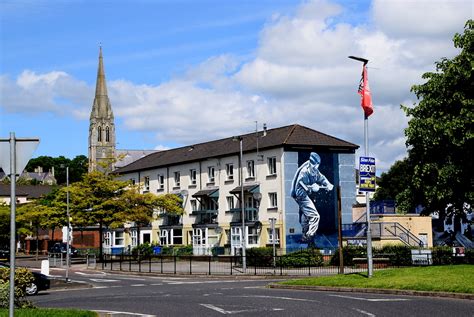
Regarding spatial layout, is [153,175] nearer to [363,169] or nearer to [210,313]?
[363,169]

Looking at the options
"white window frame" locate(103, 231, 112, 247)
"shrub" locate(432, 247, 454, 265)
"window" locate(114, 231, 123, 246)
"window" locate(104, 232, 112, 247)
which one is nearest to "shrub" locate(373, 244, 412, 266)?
"shrub" locate(432, 247, 454, 265)

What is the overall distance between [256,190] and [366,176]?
123 feet

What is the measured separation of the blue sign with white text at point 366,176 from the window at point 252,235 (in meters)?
37.5

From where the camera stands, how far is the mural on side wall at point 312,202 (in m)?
62.5

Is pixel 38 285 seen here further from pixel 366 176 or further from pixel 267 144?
pixel 267 144

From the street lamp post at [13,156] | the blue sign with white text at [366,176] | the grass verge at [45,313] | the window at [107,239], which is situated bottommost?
the grass verge at [45,313]

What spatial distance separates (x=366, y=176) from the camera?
1092 inches

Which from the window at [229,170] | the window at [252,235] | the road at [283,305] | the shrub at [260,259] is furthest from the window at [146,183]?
the road at [283,305]

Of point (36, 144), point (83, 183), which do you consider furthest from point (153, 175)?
point (36, 144)

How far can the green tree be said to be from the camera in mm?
32625

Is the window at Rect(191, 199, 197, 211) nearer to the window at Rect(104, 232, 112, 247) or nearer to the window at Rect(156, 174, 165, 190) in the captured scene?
the window at Rect(156, 174, 165, 190)

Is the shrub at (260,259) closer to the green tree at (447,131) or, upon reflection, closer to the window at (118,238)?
the green tree at (447,131)

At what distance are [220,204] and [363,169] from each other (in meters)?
43.0

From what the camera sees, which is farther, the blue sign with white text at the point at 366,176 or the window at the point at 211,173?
the window at the point at 211,173
